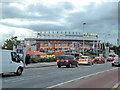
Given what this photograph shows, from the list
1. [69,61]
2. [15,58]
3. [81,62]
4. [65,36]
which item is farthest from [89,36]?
[15,58]

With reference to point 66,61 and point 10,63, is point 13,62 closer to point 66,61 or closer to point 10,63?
point 10,63

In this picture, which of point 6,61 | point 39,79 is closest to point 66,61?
point 6,61

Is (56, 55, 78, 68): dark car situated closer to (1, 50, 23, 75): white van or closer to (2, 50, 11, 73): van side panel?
(1, 50, 23, 75): white van

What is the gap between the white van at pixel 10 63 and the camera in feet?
50.3

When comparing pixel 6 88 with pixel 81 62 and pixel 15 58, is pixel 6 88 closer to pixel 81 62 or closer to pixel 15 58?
pixel 15 58

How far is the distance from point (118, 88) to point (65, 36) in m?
100


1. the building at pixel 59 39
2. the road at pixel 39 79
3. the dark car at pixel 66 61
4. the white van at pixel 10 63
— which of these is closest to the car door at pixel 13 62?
the white van at pixel 10 63

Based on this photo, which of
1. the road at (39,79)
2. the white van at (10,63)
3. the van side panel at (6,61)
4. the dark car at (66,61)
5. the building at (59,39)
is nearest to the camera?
the road at (39,79)

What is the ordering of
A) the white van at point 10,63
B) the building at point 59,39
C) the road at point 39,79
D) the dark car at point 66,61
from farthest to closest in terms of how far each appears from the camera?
the building at point 59,39, the dark car at point 66,61, the white van at point 10,63, the road at point 39,79

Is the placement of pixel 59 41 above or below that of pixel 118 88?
above

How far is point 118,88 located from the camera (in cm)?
1037

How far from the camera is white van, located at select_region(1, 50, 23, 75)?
15336 millimetres

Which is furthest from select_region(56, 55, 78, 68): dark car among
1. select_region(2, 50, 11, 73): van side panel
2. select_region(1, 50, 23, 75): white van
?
select_region(2, 50, 11, 73): van side panel

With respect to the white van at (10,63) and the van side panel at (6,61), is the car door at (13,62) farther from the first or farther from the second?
the van side panel at (6,61)
